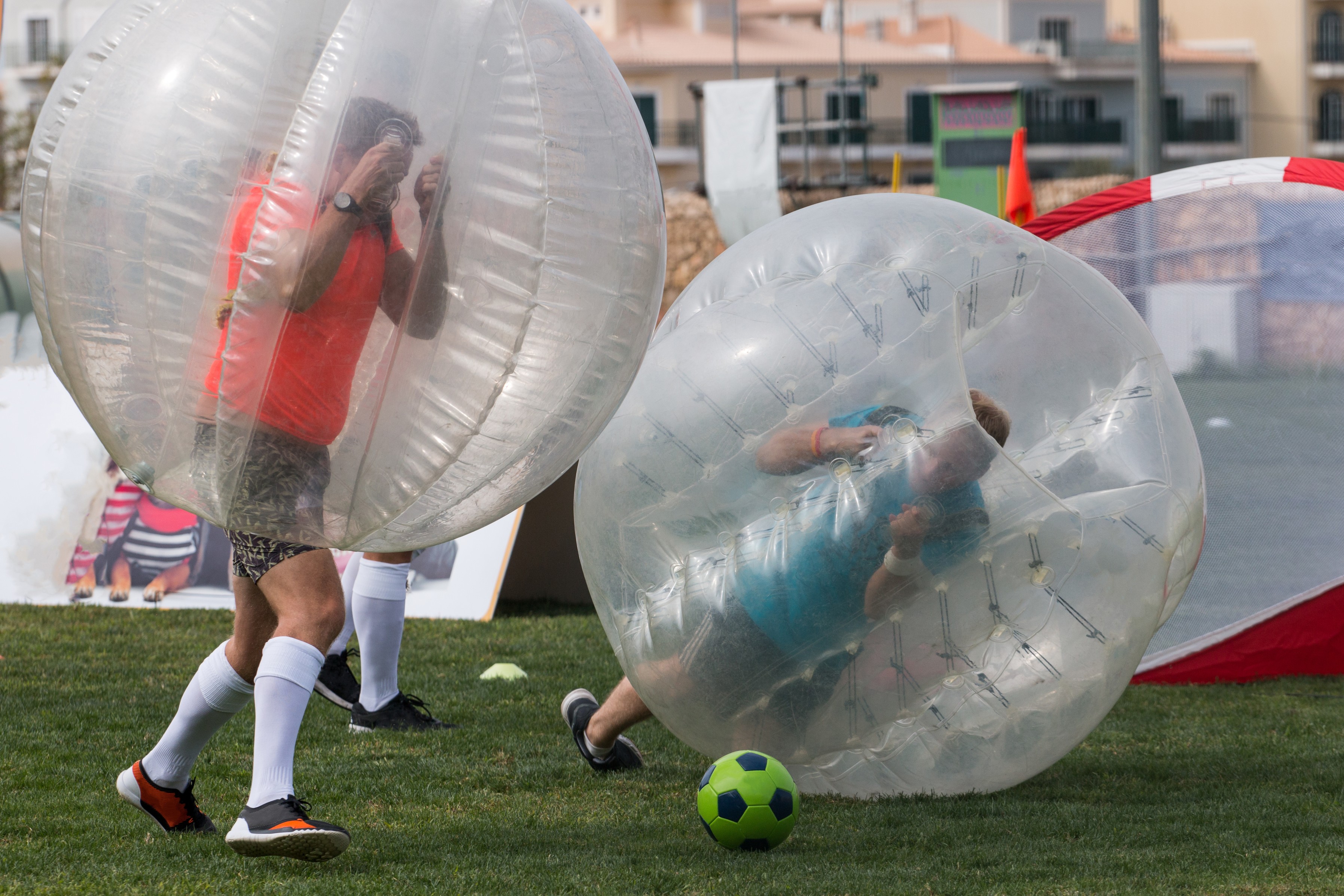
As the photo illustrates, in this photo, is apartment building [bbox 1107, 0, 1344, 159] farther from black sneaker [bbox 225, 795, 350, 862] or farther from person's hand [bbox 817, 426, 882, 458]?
black sneaker [bbox 225, 795, 350, 862]

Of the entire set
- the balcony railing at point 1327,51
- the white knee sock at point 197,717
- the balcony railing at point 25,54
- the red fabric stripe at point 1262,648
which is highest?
the balcony railing at point 25,54

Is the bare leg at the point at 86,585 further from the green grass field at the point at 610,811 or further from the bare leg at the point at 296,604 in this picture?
the bare leg at the point at 296,604

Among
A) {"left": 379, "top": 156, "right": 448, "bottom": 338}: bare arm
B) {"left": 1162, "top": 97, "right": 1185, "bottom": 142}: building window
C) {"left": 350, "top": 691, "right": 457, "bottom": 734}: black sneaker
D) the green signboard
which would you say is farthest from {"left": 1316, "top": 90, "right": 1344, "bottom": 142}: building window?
{"left": 379, "top": 156, "right": 448, "bottom": 338}: bare arm

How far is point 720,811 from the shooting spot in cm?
329

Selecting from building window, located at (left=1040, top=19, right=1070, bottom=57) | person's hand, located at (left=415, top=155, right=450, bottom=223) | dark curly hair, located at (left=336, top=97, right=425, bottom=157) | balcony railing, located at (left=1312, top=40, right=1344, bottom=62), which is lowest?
person's hand, located at (left=415, top=155, right=450, bottom=223)

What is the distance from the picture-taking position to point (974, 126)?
703 inches

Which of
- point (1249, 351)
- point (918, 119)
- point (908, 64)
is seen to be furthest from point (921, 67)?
point (1249, 351)

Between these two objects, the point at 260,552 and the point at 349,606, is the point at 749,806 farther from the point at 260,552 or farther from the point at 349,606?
the point at 349,606

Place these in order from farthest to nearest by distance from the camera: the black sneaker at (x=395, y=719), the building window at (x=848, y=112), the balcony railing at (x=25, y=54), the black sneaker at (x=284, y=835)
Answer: the balcony railing at (x=25, y=54)
the building window at (x=848, y=112)
the black sneaker at (x=395, y=719)
the black sneaker at (x=284, y=835)

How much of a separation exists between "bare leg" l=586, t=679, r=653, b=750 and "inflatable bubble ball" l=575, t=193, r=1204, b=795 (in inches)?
10.6

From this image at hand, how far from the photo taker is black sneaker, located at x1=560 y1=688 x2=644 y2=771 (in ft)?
13.4

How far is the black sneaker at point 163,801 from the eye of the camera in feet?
10.9

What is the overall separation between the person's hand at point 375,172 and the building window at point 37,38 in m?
62.6

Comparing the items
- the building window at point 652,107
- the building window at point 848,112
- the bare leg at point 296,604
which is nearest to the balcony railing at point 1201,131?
the building window at point 848,112
